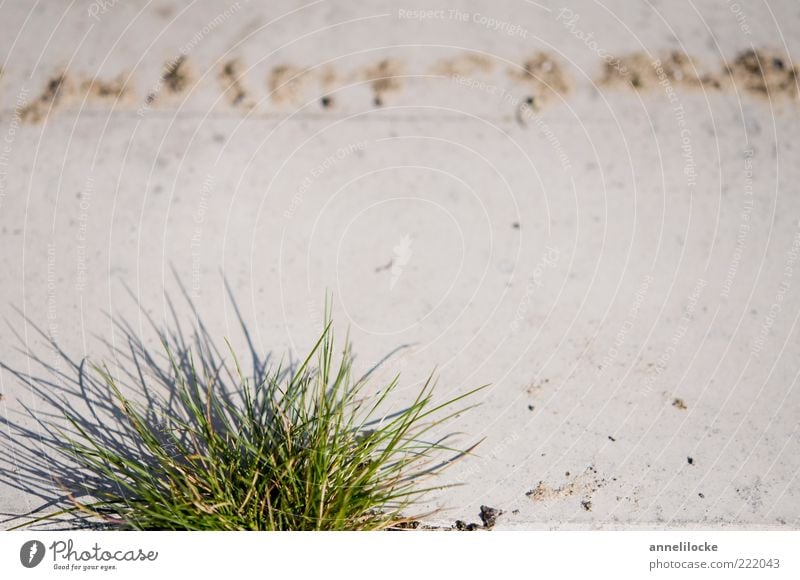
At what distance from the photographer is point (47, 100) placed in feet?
9.55

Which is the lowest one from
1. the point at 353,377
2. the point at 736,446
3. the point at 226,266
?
the point at 736,446

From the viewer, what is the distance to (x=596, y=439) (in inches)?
110

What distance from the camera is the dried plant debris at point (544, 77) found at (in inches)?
115

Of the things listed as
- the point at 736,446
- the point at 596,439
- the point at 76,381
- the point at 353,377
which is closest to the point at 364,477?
the point at 353,377

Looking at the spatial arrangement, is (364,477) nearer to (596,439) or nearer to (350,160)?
(596,439)

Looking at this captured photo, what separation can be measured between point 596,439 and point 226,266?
1.55 metres
